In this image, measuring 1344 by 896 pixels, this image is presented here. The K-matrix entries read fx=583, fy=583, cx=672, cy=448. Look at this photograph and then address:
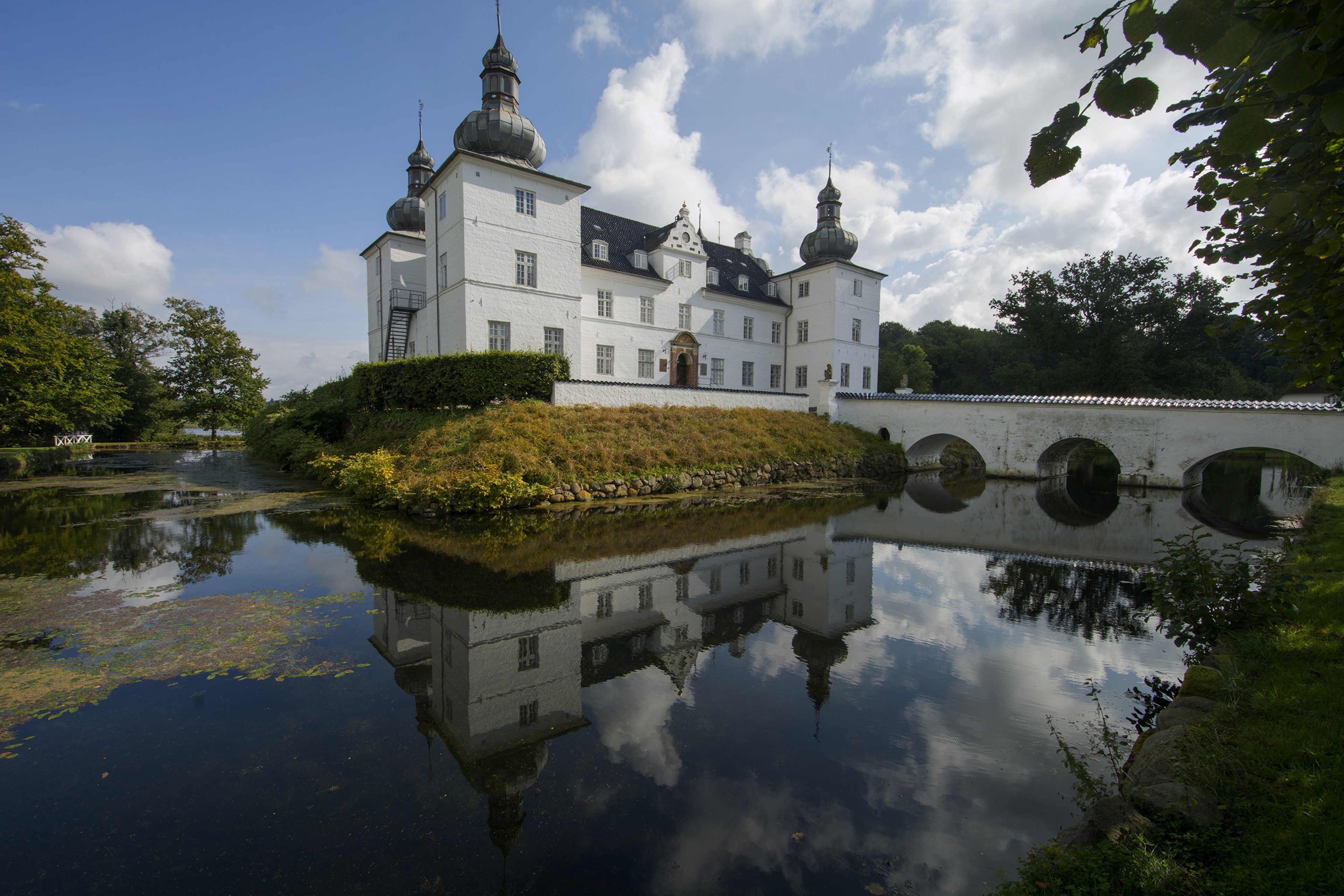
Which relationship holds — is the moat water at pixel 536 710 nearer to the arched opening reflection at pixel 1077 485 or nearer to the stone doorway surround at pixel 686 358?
the arched opening reflection at pixel 1077 485

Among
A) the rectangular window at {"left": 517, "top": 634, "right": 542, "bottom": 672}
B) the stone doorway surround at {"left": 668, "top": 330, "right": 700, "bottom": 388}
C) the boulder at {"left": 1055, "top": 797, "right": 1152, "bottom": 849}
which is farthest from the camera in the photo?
the stone doorway surround at {"left": 668, "top": 330, "right": 700, "bottom": 388}

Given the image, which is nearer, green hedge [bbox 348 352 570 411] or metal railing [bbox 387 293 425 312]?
green hedge [bbox 348 352 570 411]

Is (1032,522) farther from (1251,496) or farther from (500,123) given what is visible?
(500,123)

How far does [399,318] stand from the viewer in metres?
25.2

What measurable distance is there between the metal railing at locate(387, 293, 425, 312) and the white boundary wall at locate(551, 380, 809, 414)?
11.1 metres

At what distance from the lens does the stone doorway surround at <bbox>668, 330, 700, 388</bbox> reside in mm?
26844

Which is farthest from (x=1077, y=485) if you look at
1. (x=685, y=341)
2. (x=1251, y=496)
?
(x=685, y=341)

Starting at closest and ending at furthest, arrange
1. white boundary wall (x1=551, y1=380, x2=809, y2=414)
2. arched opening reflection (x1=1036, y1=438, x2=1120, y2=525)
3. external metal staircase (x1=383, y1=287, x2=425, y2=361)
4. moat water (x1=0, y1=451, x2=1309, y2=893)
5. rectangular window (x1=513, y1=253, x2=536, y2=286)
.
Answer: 1. moat water (x1=0, y1=451, x2=1309, y2=893)
2. arched opening reflection (x1=1036, y1=438, x2=1120, y2=525)
3. white boundary wall (x1=551, y1=380, x2=809, y2=414)
4. rectangular window (x1=513, y1=253, x2=536, y2=286)
5. external metal staircase (x1=383, y1=287, x2=425, y2=361)

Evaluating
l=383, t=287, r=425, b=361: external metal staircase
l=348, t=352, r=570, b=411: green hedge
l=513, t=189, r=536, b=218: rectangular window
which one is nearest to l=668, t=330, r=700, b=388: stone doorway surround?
l=513, t=189, r=536, b=218: rectangular window

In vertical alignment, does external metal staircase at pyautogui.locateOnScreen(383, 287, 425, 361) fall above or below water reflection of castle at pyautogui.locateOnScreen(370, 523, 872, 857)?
above

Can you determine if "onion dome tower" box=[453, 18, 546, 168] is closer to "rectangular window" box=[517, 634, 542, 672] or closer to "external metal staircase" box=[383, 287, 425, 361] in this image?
"external metal staircase" box=[383, 287, 425, 361]

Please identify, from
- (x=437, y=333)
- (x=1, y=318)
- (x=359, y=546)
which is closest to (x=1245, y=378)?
(x=437, y=333)

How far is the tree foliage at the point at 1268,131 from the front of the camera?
1518 mm

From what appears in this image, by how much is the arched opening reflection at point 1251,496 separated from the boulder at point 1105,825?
1238cm
